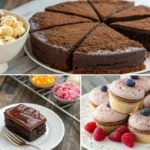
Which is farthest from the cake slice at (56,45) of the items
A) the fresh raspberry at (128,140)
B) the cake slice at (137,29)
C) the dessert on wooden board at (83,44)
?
the fresh raspberry at (128,140)

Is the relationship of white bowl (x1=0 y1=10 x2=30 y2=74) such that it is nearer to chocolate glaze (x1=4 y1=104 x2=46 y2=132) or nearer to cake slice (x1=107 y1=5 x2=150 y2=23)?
chocolate glaze (x1=4 y1=104 x2=46 y2=132)

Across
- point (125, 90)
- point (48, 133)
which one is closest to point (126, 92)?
point (125, 90)

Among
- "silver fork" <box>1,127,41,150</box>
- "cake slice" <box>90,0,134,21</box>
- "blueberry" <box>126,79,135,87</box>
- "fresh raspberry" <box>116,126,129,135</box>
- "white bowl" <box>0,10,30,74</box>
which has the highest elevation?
"white bowl" <box>0,10,30,74</box>

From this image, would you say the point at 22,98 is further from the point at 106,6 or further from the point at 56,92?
the point at 106,6

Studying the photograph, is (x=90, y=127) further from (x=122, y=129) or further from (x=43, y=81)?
(x=43, y=81)

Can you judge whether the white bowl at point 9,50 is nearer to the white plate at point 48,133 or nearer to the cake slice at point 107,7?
the white plate at point 48,133

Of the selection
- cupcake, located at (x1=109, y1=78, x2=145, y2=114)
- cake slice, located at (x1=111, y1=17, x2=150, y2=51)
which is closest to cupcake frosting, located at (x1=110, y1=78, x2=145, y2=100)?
cupcake, located at (x1=109, y1=78, x2=145, y2=114)

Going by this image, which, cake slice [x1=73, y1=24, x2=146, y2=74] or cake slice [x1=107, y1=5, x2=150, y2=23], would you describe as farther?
cake slice [x1=107, y1=5, x2=150, y2=23]
